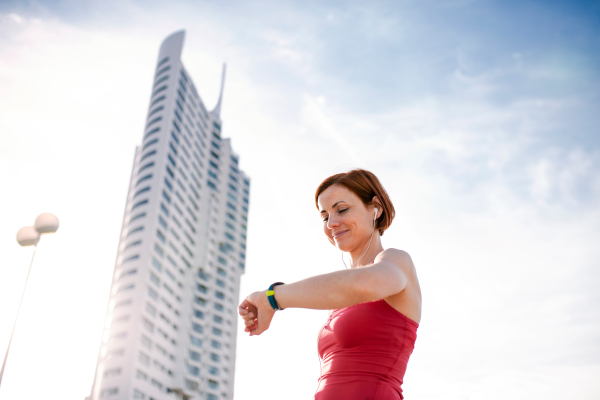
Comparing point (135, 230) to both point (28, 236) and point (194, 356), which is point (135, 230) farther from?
point (28, 236)

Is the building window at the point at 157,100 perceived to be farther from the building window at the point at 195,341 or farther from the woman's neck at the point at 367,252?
the woman's neck at the point at 367,252

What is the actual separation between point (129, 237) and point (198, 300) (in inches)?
740

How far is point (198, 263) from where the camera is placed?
84.5 meters

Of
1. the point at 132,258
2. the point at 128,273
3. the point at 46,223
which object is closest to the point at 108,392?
the point at 128,273

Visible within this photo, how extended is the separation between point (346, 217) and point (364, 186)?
16 cm

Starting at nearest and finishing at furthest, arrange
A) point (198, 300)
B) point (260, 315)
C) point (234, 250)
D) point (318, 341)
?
point (260, 315) → point (318, 341) → point (198, 300) → point (234, 250)

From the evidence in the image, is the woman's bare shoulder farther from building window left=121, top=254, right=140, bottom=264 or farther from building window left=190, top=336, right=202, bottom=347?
building window left=190, top=336, right=202, bottom=347

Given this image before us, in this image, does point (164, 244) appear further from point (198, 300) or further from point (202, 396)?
point (202, 396)

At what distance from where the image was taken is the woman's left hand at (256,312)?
1.51 meters

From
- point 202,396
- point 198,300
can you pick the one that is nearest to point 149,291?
point 198,300

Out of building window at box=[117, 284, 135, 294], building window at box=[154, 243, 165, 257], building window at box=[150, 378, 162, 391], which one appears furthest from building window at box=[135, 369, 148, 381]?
building window at box=[154, 243, 165, 257]

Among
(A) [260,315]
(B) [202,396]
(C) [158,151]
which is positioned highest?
(C) [158,151]

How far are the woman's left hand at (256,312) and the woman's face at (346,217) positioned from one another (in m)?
0.59

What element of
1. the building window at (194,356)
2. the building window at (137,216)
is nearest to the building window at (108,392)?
the building window at (194,356)
